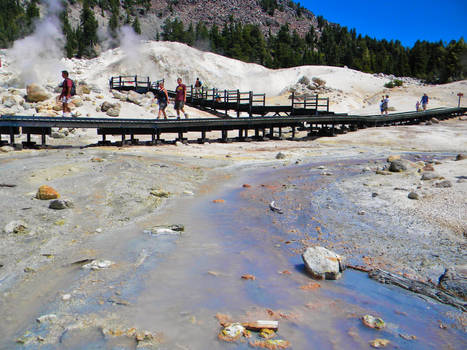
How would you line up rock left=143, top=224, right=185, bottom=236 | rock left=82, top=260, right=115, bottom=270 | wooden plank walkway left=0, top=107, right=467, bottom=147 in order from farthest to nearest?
1. wooden plank walkway left=0, top=107, right=467, bottom=147
2. rock left=143, top=224, right=185, bottom=236
3. rock left=82, top=260, right=115, bottom=270

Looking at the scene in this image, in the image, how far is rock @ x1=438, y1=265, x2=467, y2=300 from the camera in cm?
414

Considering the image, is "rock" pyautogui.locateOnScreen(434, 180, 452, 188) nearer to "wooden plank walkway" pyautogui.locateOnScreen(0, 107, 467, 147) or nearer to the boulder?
"wooden plank walkway" pyautogui.locateOnScreen(0, 107, 467, 147)

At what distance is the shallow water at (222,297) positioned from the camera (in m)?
3.31

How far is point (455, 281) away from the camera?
4258mm

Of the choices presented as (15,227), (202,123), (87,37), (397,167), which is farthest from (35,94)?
(87,37)

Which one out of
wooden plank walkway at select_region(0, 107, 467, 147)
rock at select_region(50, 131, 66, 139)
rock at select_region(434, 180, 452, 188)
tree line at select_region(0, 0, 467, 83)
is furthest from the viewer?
tree line at select_region(0, 0, 467, 83)

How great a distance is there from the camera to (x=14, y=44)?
7644 centimetres

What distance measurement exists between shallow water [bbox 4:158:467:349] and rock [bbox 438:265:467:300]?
0.35 meters

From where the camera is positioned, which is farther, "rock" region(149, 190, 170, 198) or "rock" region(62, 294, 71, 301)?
"rock" region(149, 190, 170, 198)

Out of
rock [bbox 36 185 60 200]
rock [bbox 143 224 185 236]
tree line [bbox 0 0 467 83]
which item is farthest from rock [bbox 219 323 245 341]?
tree line [bbox 0 0 467 83]

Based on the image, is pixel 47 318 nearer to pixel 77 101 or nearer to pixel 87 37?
pixel 77 101

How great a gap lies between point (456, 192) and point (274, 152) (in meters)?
9.23

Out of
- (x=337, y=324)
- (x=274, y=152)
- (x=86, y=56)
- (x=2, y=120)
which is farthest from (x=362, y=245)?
(x=86, y=56)

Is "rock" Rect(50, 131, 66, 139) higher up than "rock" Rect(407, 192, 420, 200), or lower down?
higher up
